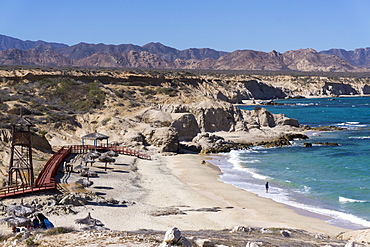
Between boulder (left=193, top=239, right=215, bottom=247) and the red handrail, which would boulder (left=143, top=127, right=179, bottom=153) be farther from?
boulder (left=193, top=239, right=215, bottom=247)

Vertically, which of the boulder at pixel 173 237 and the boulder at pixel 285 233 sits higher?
the boulder at pixel 173 237

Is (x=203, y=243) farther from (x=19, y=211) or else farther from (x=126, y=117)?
(x=126, y=117)

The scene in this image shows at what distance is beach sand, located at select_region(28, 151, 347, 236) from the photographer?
1845 centimetres

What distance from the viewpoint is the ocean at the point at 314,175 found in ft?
76.9

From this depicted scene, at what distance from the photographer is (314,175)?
31453 mm

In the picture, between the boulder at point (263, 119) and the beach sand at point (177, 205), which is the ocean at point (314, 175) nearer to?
the beach sand at point (177, 205)

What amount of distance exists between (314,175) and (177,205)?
43.0ft

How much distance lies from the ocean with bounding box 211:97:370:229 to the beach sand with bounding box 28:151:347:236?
1.38 meters

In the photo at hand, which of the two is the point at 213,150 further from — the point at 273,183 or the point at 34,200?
the point at 34,200

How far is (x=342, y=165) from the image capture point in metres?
34.7

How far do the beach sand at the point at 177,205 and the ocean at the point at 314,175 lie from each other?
1.38 metres

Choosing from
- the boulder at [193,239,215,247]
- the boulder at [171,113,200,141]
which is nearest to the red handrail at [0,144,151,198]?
the boulder at [171,113,200,141]

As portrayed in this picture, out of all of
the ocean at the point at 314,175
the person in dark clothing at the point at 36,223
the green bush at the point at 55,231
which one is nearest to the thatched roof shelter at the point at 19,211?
the person in dark clothing at the point at 36,223

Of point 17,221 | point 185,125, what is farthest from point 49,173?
point 185,125
